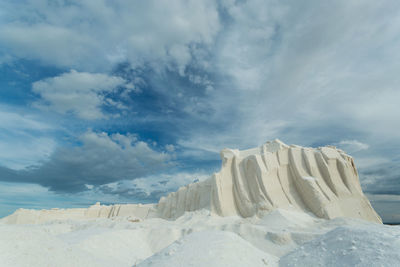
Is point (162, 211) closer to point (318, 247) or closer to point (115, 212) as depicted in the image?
point (115, 212)

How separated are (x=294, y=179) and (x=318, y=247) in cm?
794

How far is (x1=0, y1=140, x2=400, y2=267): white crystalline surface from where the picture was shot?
455 centimetres

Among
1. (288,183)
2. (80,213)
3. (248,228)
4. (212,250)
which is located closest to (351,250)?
A: (212,250)

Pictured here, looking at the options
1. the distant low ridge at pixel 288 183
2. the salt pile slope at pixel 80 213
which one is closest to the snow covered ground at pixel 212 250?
the distant low ridge at pixel 288 183

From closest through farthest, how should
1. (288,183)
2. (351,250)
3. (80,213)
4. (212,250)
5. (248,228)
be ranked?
(351,250) → (212,250) → (248,228) → (288,183) → (80,213)

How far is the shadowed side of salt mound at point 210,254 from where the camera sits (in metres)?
4.43

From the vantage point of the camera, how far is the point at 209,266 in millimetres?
4203

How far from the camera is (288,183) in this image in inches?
511

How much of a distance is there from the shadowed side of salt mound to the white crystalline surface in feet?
0.07

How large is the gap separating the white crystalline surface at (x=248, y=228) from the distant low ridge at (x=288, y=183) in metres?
0.05

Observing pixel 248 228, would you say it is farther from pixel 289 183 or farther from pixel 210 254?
pixel 289 183

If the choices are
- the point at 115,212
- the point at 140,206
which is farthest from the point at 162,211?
the point at 115,212

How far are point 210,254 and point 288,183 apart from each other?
31.0ft

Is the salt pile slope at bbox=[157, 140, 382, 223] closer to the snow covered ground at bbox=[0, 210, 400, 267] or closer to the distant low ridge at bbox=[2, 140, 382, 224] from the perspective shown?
the distant low ridge at bbox=[2, 140, 382, 224]
